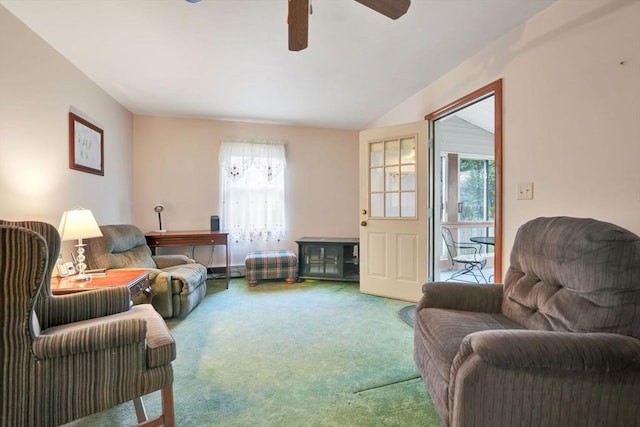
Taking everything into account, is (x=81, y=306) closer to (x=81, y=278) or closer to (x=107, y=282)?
(x=107, y=282)

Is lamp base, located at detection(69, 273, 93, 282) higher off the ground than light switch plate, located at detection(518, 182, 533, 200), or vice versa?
light switch plate, located at detection(518, 182, 533, 200)

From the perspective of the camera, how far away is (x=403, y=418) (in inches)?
55.7

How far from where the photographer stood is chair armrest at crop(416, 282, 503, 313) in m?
1.69

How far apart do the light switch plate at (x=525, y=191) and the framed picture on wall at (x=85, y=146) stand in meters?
3.74

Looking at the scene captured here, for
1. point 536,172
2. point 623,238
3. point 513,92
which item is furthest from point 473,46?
point 623,238

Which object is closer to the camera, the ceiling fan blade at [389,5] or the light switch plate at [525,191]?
the ceiling fan blade at [389,5]

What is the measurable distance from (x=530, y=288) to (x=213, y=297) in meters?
3.08

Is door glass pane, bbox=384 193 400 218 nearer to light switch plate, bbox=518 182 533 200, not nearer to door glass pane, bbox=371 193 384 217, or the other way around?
door glass pane, bbox=371 193 384 217

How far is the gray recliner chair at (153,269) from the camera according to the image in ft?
8.56

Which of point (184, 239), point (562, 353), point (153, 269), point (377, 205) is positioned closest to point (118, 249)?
point (153, 269)

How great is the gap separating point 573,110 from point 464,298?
1333 mm

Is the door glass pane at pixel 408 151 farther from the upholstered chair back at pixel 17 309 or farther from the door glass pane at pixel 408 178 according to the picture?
the upholstered chair back at pixel 17 309

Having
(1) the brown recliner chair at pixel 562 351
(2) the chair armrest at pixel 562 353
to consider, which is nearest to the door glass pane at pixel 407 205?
(1) the brown recliner chair at pixel 562 351

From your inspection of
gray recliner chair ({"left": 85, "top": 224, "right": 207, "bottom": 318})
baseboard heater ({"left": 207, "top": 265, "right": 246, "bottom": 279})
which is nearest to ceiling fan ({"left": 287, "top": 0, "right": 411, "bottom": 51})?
gray recliner chair ({"left": 85, "top": 224, "right": 207, "bottom": 318})
